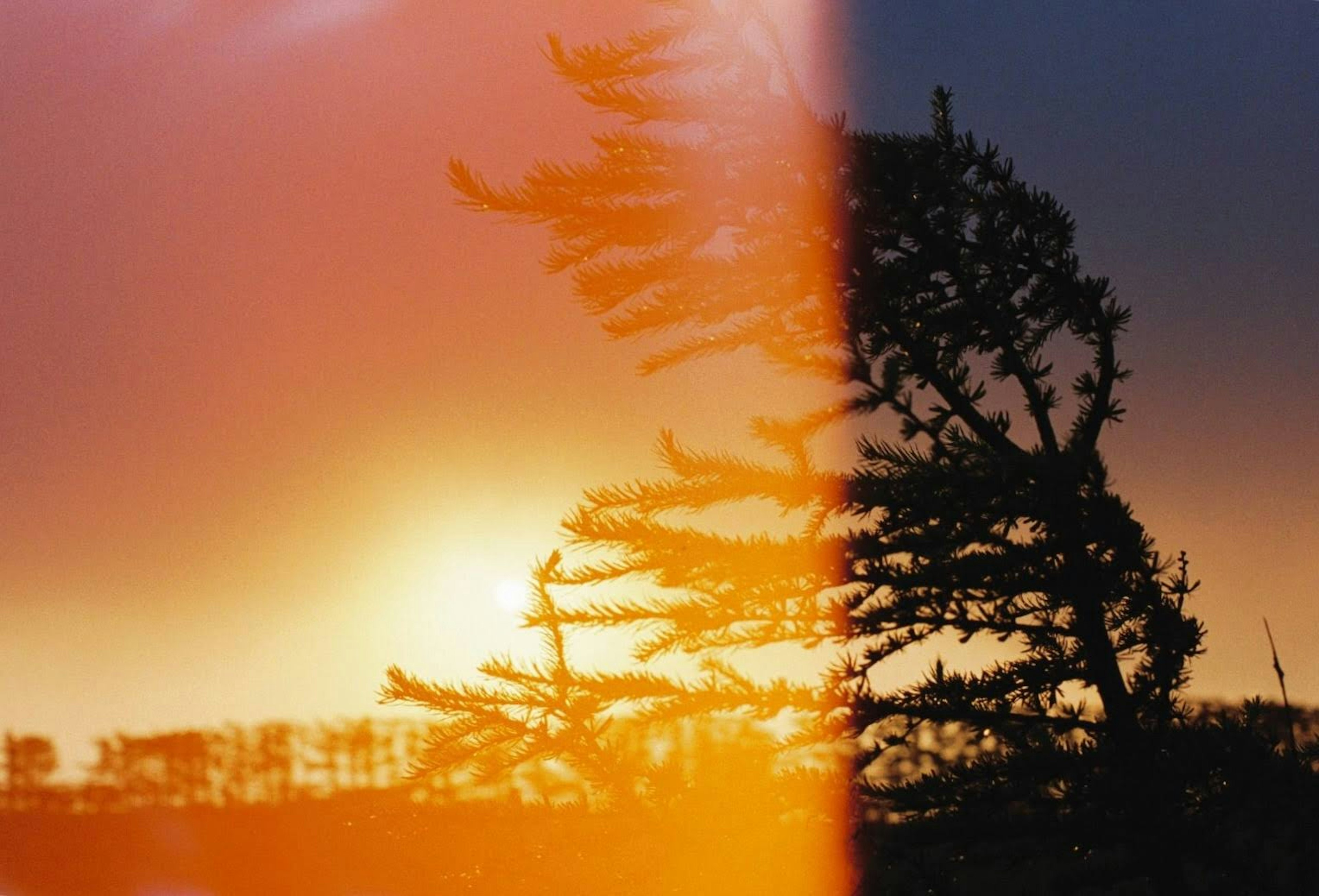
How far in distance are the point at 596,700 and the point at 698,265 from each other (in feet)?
3.52

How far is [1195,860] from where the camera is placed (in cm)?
238

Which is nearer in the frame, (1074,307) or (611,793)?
(611,793)

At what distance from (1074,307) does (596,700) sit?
1826mm

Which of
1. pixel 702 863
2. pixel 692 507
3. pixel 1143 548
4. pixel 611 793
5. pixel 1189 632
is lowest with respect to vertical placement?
pixel 702 863

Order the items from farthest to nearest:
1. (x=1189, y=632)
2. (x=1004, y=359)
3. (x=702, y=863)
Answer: (x=1004, y=359), (x=1189, y=632), (x=702, y=863)

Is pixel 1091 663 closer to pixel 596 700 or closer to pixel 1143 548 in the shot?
pixel 1143 548

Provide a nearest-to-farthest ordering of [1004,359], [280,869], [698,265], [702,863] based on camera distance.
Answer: [702,863] < [698,265] < [1004,359] < [280,869]

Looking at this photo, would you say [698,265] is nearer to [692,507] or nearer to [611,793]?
[692,507]

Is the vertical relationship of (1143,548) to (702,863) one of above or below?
above

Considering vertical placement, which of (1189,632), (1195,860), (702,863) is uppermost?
(1189,632)

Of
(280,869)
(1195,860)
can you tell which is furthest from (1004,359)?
(280,869)

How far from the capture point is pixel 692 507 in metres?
2.32

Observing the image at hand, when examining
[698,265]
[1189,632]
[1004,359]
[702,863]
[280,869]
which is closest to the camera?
[702,863]

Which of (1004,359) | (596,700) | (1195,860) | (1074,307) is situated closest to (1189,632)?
(1195,860)
